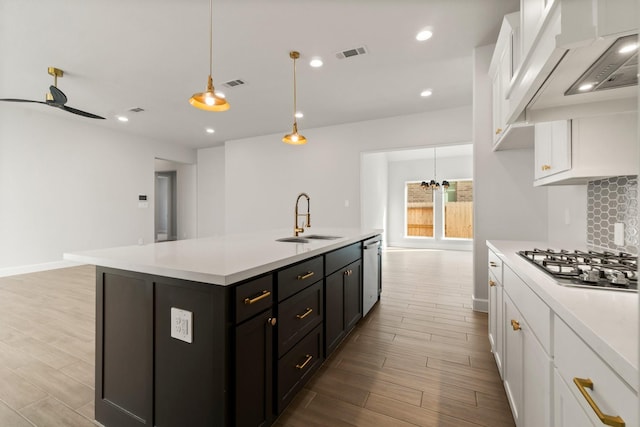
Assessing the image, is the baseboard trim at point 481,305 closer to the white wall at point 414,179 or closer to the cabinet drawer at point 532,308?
the cabinet drawer at point 532,308

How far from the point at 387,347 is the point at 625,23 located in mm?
2241

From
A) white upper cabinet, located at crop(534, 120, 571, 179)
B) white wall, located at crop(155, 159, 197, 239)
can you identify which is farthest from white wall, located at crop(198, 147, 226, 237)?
white upper cabinet, located at crop(534, 120, 571, 179)

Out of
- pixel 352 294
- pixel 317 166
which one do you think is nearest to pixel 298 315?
pixel 352 294

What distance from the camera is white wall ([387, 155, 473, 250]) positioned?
26.3ft

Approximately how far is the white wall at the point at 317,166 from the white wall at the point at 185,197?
1767 mm

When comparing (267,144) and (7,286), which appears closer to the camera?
(7,286)

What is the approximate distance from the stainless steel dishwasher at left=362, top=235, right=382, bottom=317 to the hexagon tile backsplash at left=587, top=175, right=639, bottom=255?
163 cm

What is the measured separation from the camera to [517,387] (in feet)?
4.25

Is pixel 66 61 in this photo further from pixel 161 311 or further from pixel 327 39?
pixel 161 311

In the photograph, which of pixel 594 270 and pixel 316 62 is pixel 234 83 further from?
pixel 594 270

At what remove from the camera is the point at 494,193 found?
2973mm

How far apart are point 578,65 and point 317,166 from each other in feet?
17.1

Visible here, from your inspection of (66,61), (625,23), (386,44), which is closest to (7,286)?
(66,61)

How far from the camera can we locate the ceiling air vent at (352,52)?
306 cm
